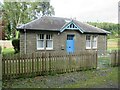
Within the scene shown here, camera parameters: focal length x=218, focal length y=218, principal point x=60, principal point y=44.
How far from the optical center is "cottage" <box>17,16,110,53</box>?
76.5 ft

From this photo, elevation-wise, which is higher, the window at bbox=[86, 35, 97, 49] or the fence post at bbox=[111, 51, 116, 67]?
the window at bbox=[86, 35, 97, 49]

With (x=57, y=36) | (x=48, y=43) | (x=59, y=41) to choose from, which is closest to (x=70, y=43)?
(x=59, y=41)

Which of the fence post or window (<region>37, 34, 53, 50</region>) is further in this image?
window (<region>37, 34, 53, 50</region>)

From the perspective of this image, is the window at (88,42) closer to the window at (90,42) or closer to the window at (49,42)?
the window at (90,42)

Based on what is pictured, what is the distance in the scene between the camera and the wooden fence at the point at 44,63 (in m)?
10.5

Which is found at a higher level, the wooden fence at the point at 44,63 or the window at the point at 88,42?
the window at the point at 88,42

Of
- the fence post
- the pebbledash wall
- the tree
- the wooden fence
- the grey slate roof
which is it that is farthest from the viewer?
Result: the tree

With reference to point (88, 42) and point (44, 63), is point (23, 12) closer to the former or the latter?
point (88, 42)

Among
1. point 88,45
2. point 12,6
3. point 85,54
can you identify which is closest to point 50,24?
point 88,45

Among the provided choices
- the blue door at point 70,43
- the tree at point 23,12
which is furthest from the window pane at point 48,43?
the tree at point 23,12

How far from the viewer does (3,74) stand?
404 inches

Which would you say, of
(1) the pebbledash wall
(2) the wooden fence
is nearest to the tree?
(1) the pebbledash wall

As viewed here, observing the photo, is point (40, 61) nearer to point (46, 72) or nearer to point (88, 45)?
point (46, 72)

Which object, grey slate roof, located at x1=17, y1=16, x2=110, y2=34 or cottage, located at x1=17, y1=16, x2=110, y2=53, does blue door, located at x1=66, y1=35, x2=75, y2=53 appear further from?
grey slate roof, located at x1=17, y1=16, x2=110, y2=34
